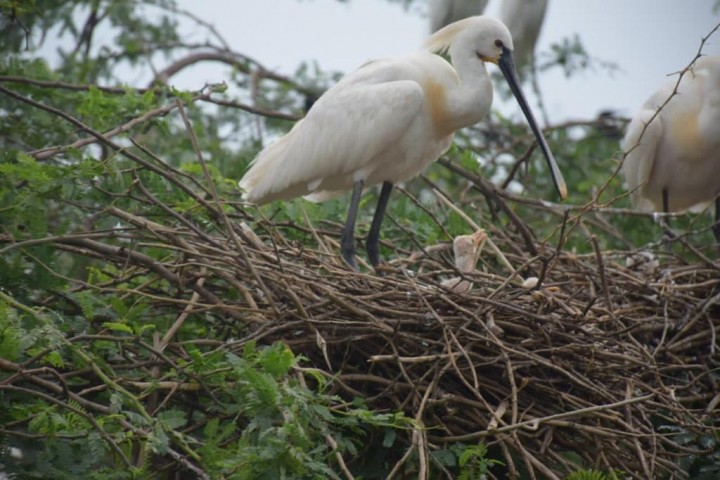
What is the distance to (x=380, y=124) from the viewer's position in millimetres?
5484

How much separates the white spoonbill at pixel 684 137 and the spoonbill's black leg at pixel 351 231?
2051 millimetres

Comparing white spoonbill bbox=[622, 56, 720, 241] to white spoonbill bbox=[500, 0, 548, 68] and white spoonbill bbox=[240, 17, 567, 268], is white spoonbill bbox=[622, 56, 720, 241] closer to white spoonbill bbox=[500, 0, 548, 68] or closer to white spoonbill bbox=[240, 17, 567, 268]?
white spoonbill bbox=[240, 17, 567, 268]

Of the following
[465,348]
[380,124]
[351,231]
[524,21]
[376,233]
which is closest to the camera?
[465,348]

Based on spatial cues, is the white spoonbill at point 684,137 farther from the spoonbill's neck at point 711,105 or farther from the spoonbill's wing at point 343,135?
the spoonbill's wing at point 343,135

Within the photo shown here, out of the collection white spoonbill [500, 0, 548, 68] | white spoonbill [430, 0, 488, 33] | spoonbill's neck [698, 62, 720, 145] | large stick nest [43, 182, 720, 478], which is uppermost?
white spoonbill [430, 0, 488, 33]

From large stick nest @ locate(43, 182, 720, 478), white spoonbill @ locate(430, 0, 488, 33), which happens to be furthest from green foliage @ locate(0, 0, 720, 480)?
white spoonbill @ locate(430, 0, 488, 33)

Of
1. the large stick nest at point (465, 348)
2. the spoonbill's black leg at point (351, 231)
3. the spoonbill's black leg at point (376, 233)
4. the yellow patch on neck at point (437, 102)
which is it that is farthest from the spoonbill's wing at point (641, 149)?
the large stick nest at point (465, 348)

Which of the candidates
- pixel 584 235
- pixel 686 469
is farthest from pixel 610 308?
pixel 584 235

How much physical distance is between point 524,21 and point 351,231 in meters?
4.78

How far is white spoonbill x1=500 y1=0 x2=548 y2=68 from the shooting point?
31.6ft

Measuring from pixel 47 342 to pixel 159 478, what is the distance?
26.0 inches

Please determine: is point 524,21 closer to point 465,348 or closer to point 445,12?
point 445,12

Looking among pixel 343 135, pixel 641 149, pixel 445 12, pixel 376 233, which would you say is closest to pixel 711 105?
pixel 641 149

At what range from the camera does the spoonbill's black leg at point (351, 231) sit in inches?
217
